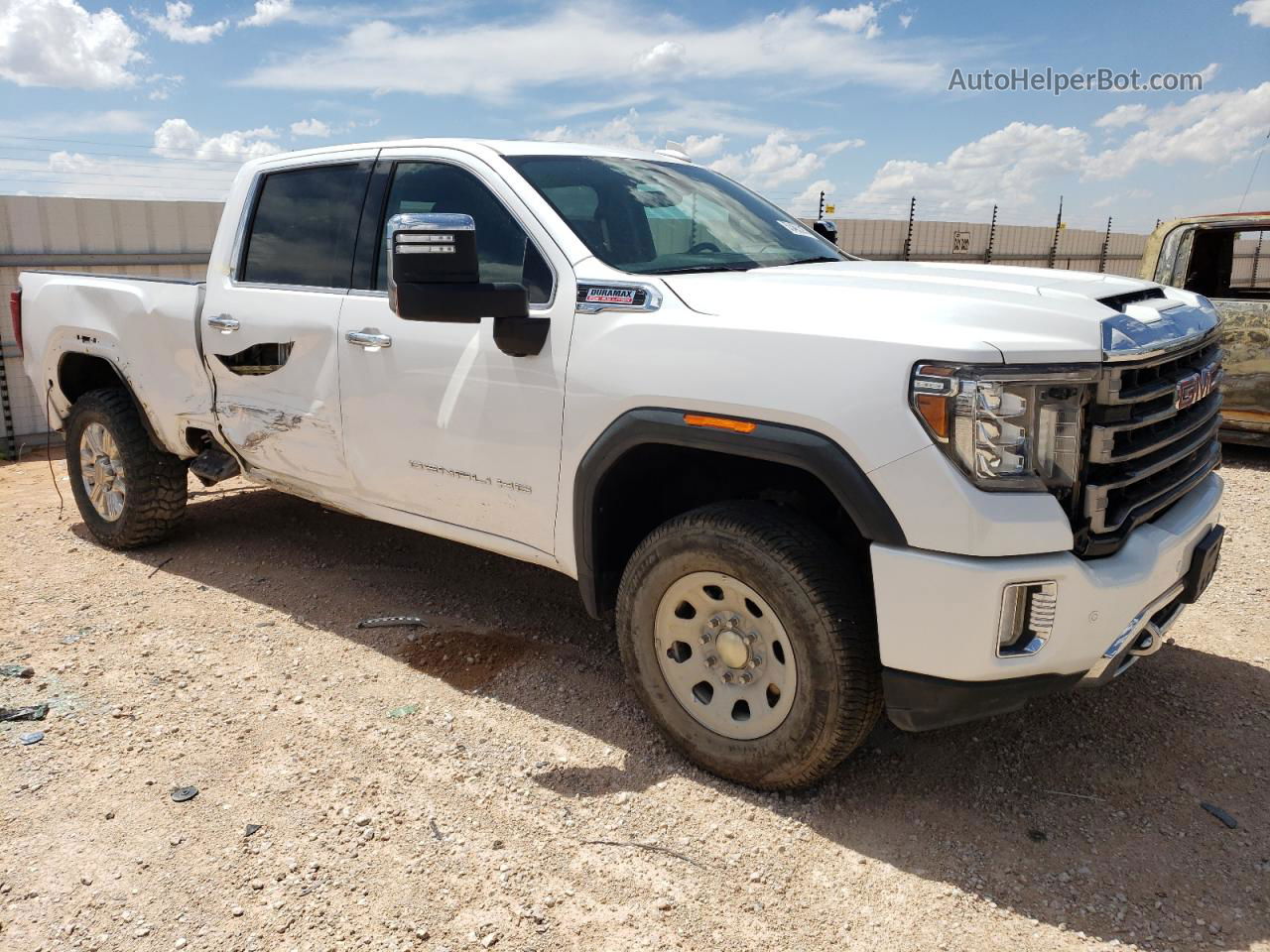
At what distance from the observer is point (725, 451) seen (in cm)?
287

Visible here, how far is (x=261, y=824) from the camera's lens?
2959 mm

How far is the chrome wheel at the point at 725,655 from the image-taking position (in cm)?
294

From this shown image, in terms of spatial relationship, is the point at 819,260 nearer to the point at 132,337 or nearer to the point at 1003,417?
the point at 1003,417

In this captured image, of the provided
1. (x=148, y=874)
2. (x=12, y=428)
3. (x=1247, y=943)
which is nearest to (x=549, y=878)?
(x=148, y=874)

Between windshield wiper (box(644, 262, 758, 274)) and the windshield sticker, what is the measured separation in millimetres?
258

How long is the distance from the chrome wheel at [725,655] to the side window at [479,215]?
1.13 metres

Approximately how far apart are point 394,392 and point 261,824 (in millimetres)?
1586

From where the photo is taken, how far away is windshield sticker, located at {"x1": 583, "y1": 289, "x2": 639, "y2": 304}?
3.12 m

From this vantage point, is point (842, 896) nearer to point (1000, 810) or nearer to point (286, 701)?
point (1000, 810)

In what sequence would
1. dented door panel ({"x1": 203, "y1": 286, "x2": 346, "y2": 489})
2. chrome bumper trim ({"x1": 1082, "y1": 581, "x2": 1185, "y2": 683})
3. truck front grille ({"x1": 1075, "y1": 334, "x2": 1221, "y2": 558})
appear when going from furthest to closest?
1. dented door panel ({"x1": 203, "y1": 286, "x2": 346, "y2": 489})
2. chrome bumper trim ({"x1": 1082, "y1": 581, "x2": 1185, "y2": 683})
3. truck front grille ({"x1": 1075, "y1": 334, "x2": 1221, "y2": 558})

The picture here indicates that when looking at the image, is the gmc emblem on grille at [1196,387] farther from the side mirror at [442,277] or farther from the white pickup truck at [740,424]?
the side mirror at [442,277]

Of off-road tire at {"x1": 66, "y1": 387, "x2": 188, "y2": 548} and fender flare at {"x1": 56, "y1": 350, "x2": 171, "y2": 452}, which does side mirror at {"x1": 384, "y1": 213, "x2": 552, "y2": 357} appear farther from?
off-road tire at {"x1": 66, "y1": 387, "x2": 188, "y2": 548}

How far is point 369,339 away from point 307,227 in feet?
2.68

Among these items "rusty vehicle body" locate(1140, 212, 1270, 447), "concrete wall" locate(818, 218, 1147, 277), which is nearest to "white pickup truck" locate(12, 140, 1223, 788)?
"rusty vehicle body" locate(1140, 212, 1270, 447)
